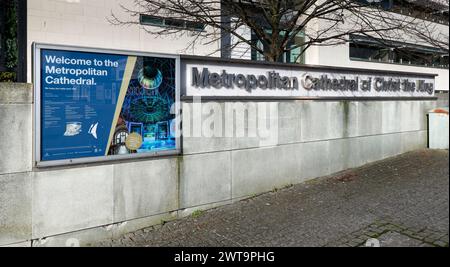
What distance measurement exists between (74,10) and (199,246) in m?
6.23

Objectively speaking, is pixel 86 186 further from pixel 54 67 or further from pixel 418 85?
pixel 418 85

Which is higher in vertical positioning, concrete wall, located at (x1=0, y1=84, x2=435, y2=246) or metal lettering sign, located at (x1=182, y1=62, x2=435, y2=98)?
metal lettering sign, located at (x1=182, y1=62, x2=435, y2=98)

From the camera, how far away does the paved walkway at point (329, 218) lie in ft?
14.5

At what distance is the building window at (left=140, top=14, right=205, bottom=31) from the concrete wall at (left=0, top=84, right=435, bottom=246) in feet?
13.5

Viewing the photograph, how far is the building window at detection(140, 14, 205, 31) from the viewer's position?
30.2ft

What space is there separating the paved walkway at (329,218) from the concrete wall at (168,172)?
0.28 meters

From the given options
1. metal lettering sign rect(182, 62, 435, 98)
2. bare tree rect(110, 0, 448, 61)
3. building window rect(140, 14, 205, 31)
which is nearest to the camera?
metal lettering sign rect(182, 62, 435, 98)

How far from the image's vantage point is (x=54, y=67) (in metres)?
4.31

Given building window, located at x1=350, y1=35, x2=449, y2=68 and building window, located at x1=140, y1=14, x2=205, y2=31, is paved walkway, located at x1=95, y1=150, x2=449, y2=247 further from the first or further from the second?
building window, located at x1=350, y1=35, x2=449, y2=68

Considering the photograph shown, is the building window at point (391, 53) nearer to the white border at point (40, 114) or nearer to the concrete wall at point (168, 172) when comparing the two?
the concrete wall at point (168, 172)

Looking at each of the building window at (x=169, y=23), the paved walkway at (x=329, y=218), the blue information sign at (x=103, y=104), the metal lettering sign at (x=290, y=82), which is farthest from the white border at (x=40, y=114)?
the building window at (x=169, y=23)

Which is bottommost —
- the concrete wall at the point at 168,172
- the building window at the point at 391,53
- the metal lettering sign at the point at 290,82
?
the concrete wall at the point at 168,172

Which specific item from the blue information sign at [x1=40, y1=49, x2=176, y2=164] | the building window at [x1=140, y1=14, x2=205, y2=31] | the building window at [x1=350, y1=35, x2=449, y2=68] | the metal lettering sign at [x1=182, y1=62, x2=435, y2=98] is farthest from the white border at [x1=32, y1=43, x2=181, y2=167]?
the building window at [x1=350, y1=35, x2=449, y2=68]

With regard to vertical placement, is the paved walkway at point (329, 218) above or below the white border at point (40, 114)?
below
